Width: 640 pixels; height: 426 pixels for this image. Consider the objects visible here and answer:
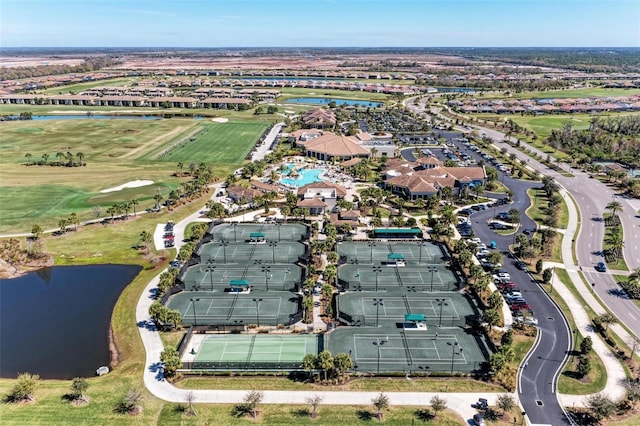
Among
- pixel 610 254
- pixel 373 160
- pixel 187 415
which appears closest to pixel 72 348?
pixel 187 415

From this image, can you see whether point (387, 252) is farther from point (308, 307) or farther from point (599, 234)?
point (599, 234)

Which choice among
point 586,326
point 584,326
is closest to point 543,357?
point 584,326

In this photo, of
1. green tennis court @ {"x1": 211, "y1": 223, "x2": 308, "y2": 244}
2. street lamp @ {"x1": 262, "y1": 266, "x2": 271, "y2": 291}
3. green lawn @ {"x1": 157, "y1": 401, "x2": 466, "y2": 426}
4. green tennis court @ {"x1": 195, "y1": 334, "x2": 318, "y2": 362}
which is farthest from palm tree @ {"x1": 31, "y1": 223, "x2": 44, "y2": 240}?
green lawn @ {"x1": 157, "y1": 401, "x2": 466, "y2": 426}

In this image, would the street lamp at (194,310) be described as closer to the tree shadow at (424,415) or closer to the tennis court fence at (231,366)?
the tennis court fence at (231,366)

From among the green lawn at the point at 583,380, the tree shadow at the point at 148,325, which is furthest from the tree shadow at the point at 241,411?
the green lawn at the point at 583,380

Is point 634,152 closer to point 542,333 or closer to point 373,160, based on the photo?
point 373,160

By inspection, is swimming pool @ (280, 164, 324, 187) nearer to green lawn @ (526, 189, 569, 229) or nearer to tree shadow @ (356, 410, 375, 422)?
green lawn @ (526, 189, 569, 229)
